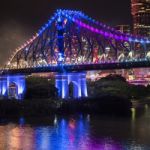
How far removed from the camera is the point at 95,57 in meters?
64.2

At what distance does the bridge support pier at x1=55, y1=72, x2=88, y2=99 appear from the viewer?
203 ft

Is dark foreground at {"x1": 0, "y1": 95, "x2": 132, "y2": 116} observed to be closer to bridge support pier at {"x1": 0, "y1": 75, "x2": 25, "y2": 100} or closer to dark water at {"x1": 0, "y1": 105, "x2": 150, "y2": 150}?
dark water at {"x1": 0, "y1": 105, "x2": 150, "y2": 150}

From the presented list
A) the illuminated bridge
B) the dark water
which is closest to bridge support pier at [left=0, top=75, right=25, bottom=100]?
the illuminated bridge

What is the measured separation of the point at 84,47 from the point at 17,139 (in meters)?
29.5

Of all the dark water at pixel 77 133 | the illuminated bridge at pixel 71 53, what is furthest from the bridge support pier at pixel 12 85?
the dark water at pixel 77 133

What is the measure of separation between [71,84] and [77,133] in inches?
925

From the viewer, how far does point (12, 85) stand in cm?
7012

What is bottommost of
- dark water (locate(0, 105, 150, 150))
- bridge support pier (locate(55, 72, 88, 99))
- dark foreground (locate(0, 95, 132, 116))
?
dark water (locate(0, 105, 150, 150))

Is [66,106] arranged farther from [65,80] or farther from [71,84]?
[71,84]

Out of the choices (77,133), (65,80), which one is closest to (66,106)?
(65,80)

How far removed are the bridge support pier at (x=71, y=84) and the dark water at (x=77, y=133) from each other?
11452 millimetres

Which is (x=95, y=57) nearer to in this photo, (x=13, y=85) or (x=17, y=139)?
(x=13, y=85)

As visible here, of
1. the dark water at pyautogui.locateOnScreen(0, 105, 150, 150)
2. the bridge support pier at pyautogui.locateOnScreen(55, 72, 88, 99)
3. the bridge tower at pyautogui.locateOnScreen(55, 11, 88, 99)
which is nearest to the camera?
the dark water at pyautogui.locateOnScreen(0, 105, 150, 150)

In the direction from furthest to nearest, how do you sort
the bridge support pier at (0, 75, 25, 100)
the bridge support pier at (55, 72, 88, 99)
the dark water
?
the bridge support pier at (0, 75, 25, 100), the bridge support pier at (55, 72, 88, 99), the dark water
